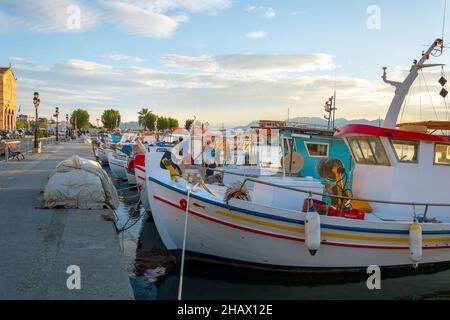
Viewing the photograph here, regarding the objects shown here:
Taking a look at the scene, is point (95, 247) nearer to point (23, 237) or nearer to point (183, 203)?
point (23, 237)

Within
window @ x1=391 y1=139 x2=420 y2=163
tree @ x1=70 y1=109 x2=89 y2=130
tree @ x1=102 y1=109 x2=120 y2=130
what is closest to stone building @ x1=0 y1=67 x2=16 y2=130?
tree @ x1=70 y1=109 x2=89 y2=130

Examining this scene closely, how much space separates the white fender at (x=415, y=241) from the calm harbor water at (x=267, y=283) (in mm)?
777

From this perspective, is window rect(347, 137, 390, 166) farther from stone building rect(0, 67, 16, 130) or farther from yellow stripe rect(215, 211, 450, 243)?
stone building rect(0, 67, 16, 130)

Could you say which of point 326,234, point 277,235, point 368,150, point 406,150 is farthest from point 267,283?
point 406,150

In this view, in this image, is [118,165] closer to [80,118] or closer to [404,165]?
[404,165]

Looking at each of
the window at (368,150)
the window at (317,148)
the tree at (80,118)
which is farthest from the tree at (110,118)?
the window at (368,150)

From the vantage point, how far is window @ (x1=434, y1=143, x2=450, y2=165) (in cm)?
1013

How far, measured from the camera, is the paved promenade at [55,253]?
5.57 m

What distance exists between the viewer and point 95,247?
7559 mm

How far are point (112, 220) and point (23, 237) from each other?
6.97 feet

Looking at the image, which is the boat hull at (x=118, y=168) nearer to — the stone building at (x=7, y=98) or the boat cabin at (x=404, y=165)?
the boat cabin at (x=404, y=165)

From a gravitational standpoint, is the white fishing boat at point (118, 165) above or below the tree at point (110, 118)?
below

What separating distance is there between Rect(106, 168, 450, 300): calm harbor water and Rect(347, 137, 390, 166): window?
2.48 m

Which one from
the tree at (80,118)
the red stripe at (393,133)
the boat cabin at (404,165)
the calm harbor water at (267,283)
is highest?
the tree at (80,118)
